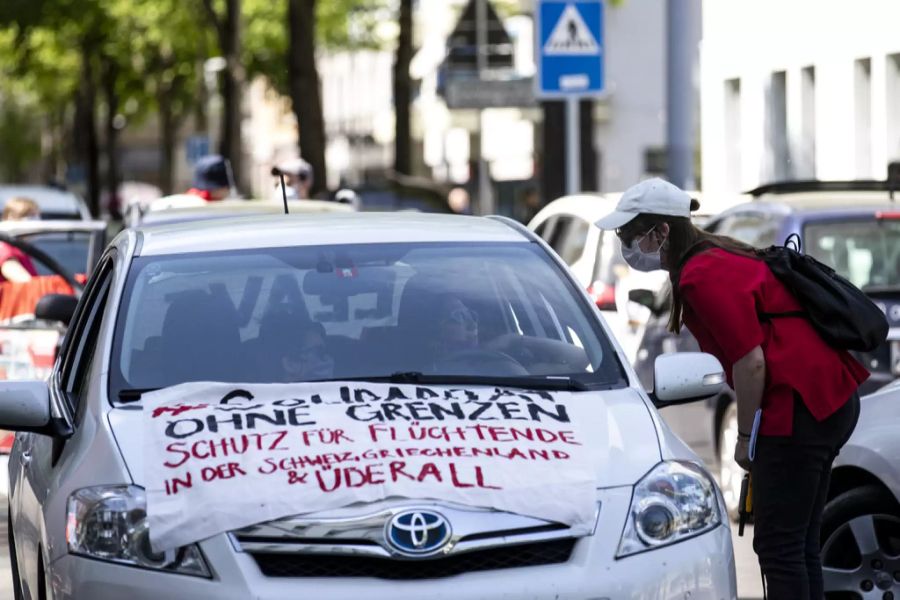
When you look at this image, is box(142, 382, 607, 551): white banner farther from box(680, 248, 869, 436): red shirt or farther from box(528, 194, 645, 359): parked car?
box(528, 194, 645, 359): parked car

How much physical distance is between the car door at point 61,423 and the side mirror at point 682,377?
1.56 metres

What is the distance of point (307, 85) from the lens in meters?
31.1

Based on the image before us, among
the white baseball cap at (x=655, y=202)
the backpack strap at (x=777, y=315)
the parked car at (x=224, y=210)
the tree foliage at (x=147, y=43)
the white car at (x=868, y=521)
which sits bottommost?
the white car at (x=868, y=521)

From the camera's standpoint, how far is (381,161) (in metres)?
83.2

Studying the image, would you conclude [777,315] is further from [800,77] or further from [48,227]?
[800,77]

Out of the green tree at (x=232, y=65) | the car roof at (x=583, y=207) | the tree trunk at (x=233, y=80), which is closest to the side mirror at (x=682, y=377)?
the car roof at (x=583, y=207)

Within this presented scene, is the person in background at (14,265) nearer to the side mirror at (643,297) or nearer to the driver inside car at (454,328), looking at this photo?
the side mirror at (643,297)

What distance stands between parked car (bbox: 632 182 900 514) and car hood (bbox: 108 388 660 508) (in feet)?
14.0

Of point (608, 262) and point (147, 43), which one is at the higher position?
point (147, 43)

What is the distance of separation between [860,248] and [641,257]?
4.53m

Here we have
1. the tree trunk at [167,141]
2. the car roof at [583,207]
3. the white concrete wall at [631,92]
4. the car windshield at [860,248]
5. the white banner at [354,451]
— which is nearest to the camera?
the white banner at [354,451]

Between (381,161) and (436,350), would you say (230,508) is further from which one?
(381,161)

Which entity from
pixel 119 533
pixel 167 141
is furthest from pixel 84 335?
pixel 167 141

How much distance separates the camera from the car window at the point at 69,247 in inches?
627
